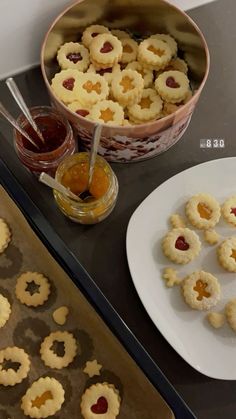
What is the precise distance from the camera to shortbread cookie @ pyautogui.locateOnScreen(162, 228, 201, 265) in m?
0.82

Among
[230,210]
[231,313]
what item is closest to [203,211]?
[230,210]

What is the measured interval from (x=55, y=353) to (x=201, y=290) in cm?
21

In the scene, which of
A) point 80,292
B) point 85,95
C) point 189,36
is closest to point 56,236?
point 80,292

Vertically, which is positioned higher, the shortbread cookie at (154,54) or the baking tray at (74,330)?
the shortbread cookie at (154,54)

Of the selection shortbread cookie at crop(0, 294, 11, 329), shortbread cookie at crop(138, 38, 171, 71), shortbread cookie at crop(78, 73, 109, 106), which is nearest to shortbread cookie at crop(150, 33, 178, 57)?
shortbread cookie at crop(138, 38, 171, 71)

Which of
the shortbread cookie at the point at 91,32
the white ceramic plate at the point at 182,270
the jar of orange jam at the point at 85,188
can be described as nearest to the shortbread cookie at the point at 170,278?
the white ceramic plate at the point at 182,270

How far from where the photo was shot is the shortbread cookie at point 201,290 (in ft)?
2.61

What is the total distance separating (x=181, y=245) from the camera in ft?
2.70

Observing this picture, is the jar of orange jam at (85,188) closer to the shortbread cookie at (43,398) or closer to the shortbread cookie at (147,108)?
the shortbread cookie at (147,108)

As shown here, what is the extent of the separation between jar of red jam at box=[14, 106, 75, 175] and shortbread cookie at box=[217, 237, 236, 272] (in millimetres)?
244

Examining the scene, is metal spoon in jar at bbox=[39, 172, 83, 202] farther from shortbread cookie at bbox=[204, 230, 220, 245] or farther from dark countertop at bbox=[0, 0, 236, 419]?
shortbread cookie at bbox=[204, 230, 220, 245]

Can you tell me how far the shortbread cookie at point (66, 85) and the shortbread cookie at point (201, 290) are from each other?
0.29 meters

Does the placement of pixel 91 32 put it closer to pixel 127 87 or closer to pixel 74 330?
pixel 127 87

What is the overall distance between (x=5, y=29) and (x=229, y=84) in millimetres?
346
